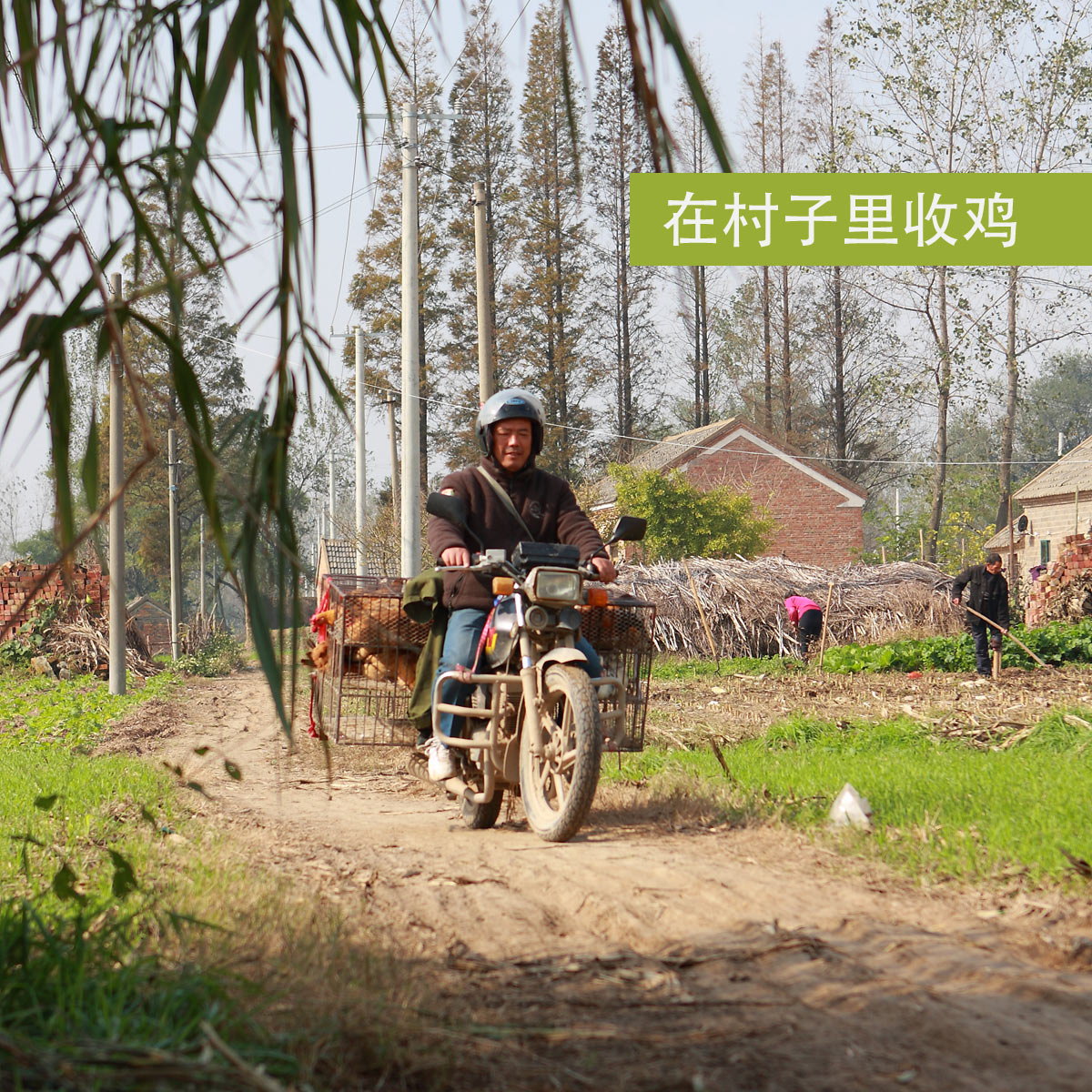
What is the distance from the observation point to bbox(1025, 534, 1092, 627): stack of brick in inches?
1046

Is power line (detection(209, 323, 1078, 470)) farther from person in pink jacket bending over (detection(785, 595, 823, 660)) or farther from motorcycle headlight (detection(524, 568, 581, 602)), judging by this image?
motorcycle headlight (detection(524, 568, 581, 602))

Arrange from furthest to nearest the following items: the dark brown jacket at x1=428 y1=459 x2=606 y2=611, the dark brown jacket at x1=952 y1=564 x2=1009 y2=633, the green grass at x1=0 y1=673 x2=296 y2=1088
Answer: the dark brown jacket at x1=952 y1=564 x2=1009 y2=633
the dark brown jacket at x1=428 y1=459 x2=606 y2=611
the green grass at x1=0 y1=673 x2=296 y2=1088

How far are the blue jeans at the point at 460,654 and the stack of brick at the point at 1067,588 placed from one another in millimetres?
22764

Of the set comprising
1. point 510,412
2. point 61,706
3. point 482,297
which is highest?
point 482,297

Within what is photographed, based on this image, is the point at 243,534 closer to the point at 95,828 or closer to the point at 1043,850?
the point at 1043,850

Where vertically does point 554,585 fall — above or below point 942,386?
below

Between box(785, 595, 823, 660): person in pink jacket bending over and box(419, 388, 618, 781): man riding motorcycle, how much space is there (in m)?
18.0

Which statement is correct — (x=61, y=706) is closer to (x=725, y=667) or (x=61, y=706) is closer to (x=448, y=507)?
(x=725, y=667)

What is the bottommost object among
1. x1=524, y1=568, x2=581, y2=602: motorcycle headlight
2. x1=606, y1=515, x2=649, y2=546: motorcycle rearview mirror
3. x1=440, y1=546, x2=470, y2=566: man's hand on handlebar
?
x1=524, y1=568, x2=581, y2=602: motorcycle headlight

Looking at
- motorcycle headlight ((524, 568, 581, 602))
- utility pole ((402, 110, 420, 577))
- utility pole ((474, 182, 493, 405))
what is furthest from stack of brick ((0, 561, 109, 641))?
motorcycle headlight ((524, 568, 581, 602))

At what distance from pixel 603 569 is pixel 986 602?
14871mm

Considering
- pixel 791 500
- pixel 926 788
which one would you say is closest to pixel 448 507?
pixel 926 788

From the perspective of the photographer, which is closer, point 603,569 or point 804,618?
point 603,569

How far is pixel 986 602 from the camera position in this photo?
19.8 m
